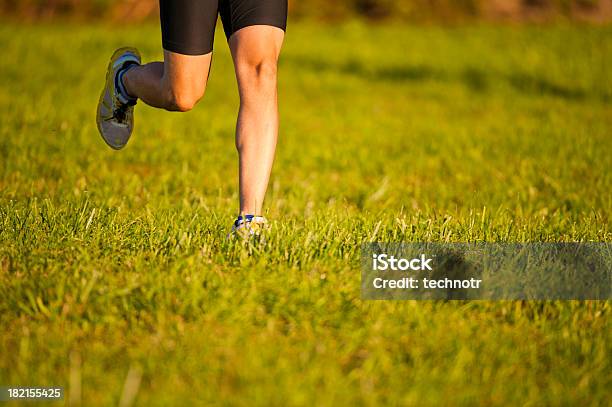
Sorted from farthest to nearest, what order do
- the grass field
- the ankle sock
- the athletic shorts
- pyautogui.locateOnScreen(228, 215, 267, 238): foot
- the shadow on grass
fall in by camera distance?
the shadow on grass < the ankle sock < the athletic shorts < pyautogui.locateOnScreen(228, 215, 267, 238): foot < the grass field

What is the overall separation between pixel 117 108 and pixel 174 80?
0.73 m

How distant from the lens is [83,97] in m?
8.23

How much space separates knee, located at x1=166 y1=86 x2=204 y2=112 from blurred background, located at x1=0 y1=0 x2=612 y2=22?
44.2ft

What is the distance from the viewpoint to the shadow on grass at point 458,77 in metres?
9.80

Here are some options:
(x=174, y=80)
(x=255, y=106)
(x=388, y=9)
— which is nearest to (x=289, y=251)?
(x=255, y=106)

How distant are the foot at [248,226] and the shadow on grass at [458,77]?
7049 millimetres

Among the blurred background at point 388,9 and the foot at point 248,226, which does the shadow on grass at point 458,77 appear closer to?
the blurred background at point 388,9

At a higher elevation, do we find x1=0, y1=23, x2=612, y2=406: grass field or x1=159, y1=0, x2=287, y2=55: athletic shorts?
x1=159, y1=0, x2=287, y2=55: athletic shorts

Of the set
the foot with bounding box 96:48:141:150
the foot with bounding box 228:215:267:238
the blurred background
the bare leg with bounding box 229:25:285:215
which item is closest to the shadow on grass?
the blurred background

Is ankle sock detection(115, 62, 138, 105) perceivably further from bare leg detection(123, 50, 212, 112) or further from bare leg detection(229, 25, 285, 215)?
bare leg detection(229, 25, 285, 215)

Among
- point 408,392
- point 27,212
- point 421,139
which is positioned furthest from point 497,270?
point 421,139

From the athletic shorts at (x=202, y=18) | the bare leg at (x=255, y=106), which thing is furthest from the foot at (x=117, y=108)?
the bare leg at (x=255, y=106)

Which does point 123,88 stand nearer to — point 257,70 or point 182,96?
point 182,96

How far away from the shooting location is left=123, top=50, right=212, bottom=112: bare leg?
354cm
